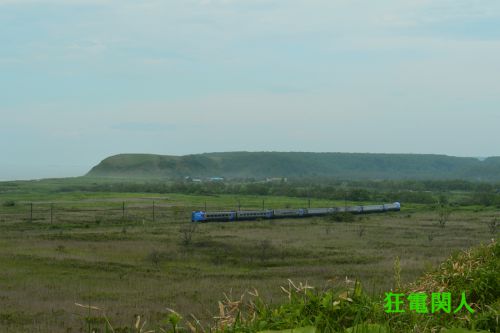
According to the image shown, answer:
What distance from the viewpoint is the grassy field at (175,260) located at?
18094 mm

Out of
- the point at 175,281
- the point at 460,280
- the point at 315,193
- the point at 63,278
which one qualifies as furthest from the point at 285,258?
the point at 315,193

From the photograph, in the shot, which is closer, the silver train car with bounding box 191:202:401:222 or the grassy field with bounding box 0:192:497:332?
the grassy field with bounding box 0:192:497:332

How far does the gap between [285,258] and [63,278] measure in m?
12.0

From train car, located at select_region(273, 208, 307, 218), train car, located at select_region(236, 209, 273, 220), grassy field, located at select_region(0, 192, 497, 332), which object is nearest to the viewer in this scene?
grassy field, located at select_region(0, 192, 497, 332)

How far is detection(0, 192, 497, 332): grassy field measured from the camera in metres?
18.1

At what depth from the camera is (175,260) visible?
30.6m

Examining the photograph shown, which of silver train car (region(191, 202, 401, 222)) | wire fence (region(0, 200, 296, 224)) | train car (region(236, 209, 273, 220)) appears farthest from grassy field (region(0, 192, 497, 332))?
train car (region(236, 209, 273, 220))

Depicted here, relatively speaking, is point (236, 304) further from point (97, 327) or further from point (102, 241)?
point (102, 241)

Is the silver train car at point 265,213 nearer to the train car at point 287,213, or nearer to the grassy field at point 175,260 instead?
the train car at point 287,213

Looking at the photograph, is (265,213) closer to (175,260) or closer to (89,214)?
(89,214)

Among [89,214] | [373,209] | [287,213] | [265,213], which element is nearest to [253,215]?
[265,213]

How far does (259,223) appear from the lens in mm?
51875

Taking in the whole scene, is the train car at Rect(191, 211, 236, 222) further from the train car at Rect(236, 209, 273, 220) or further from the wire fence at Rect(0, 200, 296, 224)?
the wire fence at Rect(0, 200, 296, 224)

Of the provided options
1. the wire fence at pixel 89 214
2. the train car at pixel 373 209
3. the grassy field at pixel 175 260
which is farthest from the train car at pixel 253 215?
the train car at pixel 373 209
